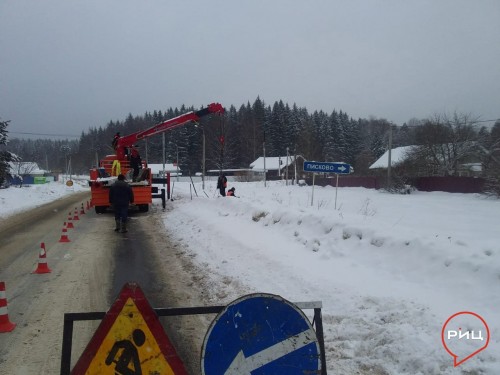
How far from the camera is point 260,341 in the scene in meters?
2.33

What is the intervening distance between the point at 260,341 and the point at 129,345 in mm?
792

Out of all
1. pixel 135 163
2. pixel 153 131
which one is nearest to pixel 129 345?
pixel 135 163

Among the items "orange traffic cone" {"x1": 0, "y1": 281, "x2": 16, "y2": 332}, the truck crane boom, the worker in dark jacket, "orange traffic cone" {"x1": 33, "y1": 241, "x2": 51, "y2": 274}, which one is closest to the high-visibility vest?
the truck crane boom

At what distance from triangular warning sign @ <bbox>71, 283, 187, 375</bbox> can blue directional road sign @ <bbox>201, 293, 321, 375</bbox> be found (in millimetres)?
315

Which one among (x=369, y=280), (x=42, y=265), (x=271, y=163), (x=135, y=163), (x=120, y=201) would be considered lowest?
(x=42, y=265)

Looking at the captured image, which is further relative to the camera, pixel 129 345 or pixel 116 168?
pixel 116 168

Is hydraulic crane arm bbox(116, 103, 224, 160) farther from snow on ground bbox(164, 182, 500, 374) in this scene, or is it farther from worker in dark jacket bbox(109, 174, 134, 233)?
snow on ground bbox(164, 182, 500, 374)

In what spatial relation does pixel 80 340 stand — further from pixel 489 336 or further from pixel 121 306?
pixel 489 336

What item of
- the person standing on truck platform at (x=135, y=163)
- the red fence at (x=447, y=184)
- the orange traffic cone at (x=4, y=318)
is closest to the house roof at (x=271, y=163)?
the red fence at (x=447, y=184)

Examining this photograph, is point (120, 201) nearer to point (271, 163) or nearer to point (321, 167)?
point (321, 167)

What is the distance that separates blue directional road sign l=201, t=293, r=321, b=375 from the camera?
90.4 inches

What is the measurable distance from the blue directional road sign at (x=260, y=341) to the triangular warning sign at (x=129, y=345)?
1.03 feet

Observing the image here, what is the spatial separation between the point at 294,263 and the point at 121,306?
5.12 meters

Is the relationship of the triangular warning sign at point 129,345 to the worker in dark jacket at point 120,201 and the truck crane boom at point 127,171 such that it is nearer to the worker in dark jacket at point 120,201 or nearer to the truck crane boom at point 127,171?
the worker in dark jacket at point 120,201
